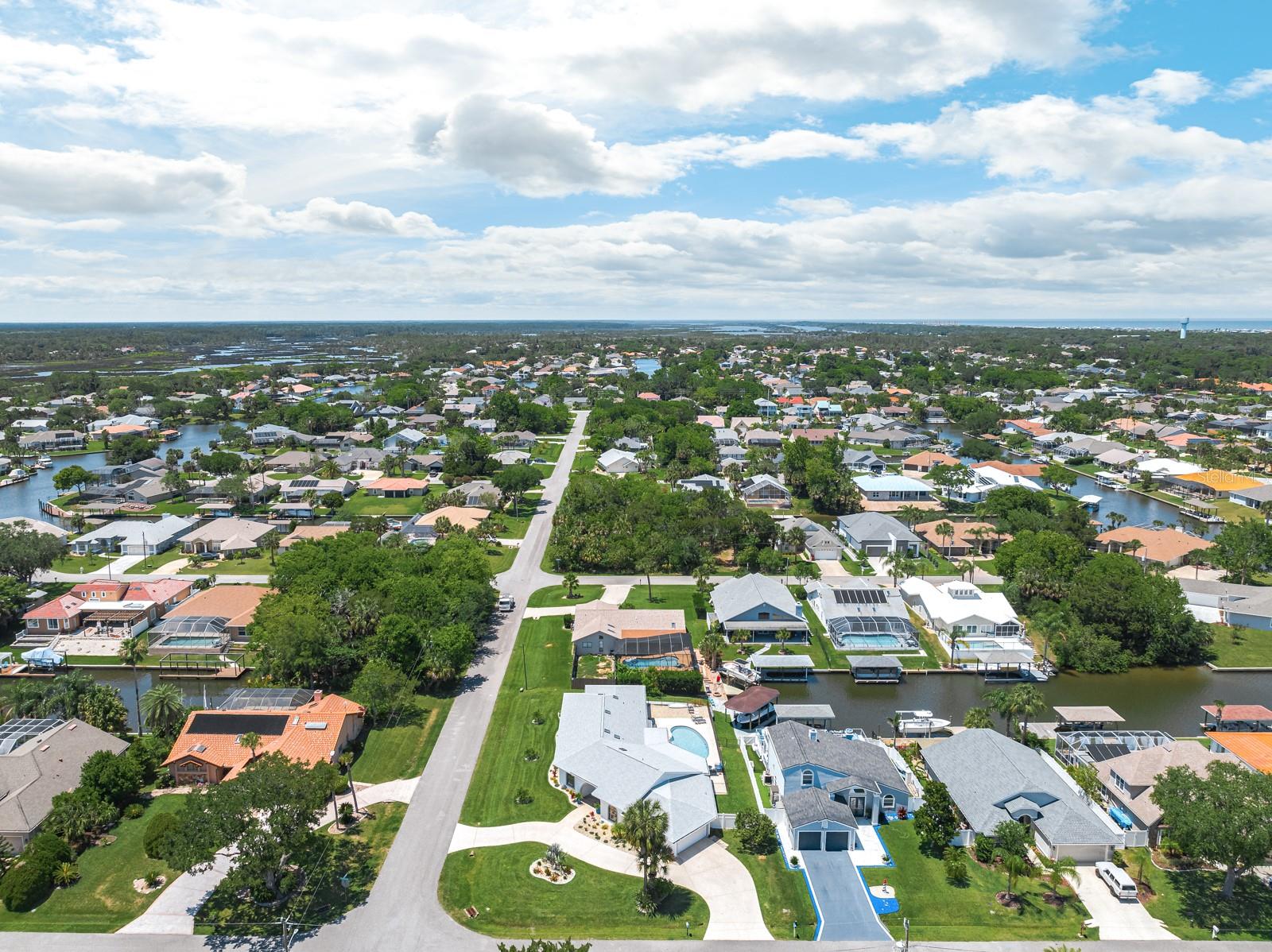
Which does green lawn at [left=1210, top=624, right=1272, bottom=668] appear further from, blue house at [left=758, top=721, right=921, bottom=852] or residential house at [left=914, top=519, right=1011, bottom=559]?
blue house at [left=758, top=721, right=921, bottom=852]

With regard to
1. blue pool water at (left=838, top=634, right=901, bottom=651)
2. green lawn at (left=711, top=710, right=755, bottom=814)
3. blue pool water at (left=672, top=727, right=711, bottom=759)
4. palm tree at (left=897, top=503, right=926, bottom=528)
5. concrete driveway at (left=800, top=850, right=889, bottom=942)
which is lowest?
concrete driveway at (left=800, top=850, right=889, bottom=942)

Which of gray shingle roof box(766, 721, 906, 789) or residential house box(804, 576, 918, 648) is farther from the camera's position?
residential house box(804, 576, 918, 648)

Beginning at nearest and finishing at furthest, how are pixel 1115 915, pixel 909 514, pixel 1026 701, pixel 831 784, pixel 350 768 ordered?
1. pixel 1115 915
2. pixel 831 784
3. pixel 350 768
4. pixel 1026 701
5. pixel 909 514

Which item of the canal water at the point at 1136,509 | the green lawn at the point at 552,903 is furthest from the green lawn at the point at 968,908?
the canal water at the point at 1136,509

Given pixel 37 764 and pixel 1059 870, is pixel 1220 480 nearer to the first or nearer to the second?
pixel 1059 870

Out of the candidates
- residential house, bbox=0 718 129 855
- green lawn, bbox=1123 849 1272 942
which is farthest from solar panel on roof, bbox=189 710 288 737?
green lawn, bbox=1123 849 1272 942

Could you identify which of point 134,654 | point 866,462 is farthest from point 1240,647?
point 134,654

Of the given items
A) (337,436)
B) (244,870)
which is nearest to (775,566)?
(244,870)
